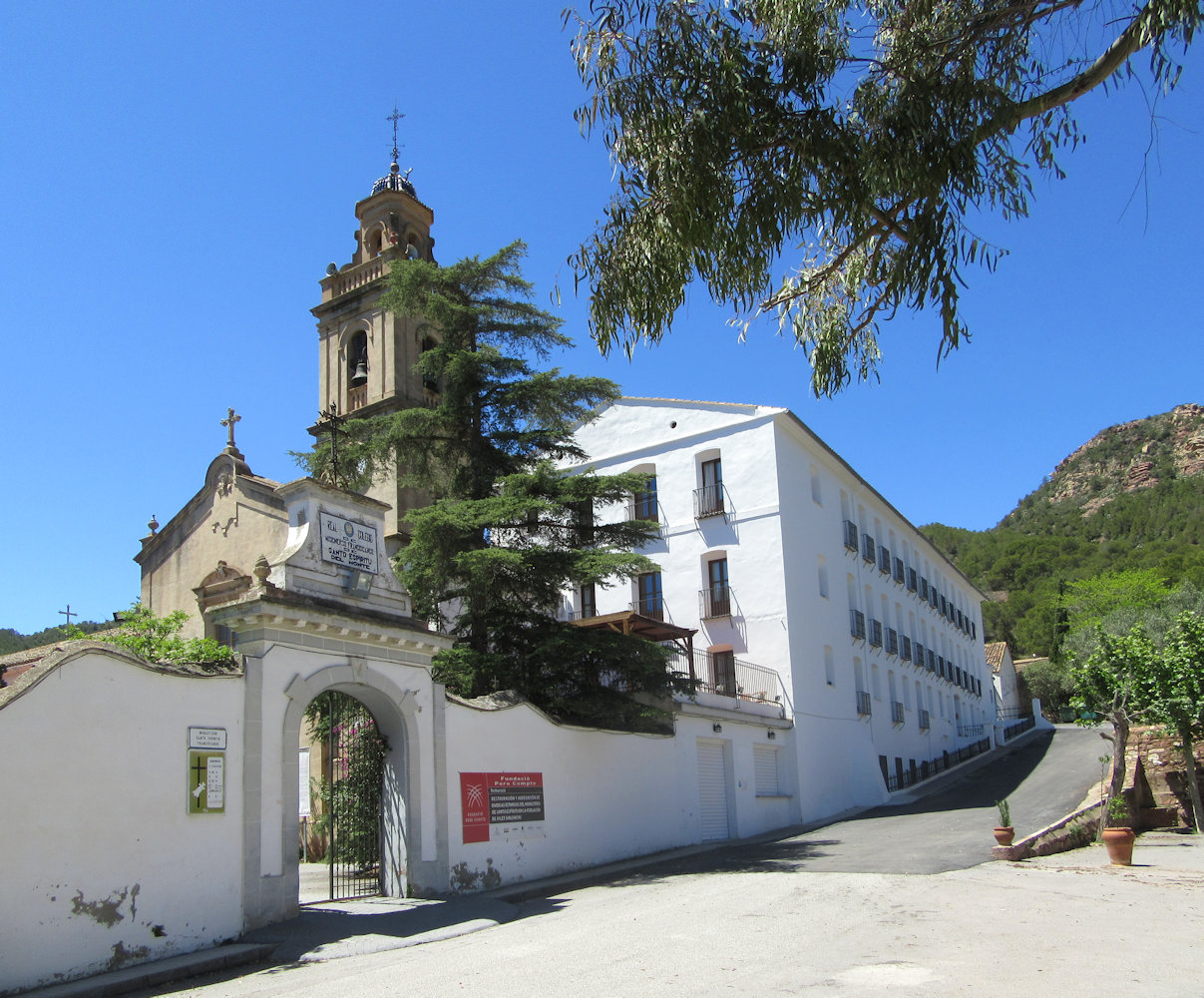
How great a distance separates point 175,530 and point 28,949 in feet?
60.6

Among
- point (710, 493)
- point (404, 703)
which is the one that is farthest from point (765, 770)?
point (404, 703)

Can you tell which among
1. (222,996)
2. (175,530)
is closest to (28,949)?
(222,996)

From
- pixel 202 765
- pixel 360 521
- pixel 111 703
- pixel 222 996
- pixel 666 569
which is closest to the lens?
pixel 222 996

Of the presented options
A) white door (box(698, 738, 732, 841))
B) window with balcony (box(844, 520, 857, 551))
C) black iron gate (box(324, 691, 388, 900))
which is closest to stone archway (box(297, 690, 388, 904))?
black iron gate (box(324, 691, 388, 900))

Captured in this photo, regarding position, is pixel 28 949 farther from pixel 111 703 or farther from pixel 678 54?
pixel 678 54

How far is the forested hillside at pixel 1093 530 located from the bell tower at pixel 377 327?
5709cm

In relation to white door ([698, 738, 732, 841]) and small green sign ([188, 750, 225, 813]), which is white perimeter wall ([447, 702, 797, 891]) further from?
small green sign ([188, 750, 225, 813])

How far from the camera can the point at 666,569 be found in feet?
93.2

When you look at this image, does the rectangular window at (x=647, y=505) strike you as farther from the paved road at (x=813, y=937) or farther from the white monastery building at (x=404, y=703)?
the paved road at (x=813, y=937)

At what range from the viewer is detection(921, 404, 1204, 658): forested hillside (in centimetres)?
8648

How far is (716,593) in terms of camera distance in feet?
90.6

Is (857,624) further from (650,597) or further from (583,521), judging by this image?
(583,521)

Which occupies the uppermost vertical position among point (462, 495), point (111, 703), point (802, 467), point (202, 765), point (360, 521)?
point (802, 467)

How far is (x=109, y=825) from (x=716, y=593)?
65.7 ft
